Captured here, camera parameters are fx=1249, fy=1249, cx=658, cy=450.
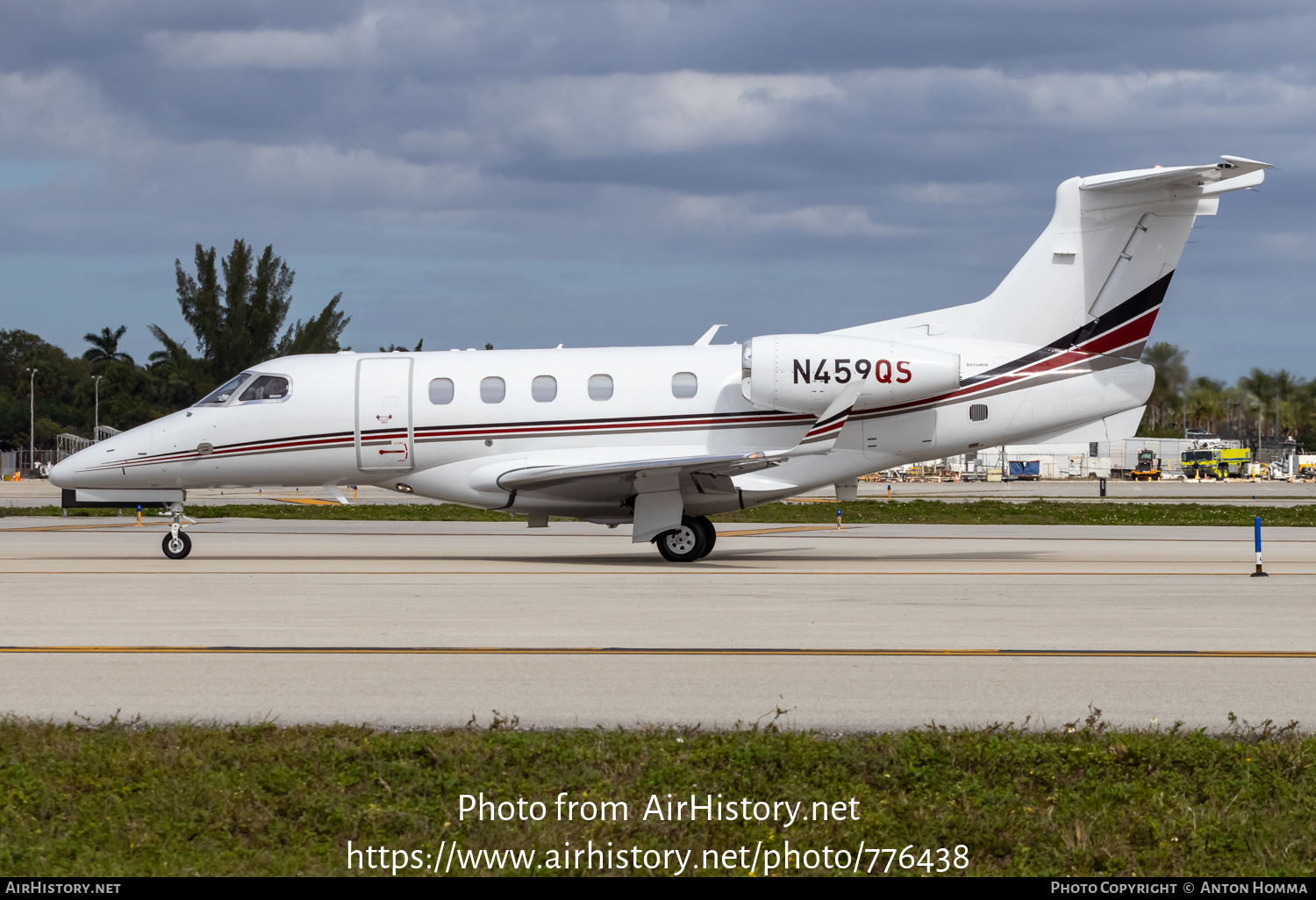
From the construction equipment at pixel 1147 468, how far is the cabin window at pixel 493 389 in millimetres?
72264

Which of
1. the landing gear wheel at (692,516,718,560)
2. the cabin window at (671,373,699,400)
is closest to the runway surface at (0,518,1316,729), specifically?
the landing gear wheel at (692,516,718,560)

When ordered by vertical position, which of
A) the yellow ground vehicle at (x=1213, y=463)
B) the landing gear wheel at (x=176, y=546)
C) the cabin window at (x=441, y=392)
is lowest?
the landing gear wheel at (x=176, y=546)

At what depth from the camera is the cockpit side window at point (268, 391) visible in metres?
20.6

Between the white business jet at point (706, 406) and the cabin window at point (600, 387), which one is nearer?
the white business jet at point (706, 406)

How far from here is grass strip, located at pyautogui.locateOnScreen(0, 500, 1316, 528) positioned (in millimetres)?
31797

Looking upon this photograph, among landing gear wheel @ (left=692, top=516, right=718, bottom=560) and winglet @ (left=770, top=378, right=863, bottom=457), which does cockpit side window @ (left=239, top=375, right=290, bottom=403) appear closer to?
landing gear wheel @ (left=692, top=516, right=718, bottom=560)

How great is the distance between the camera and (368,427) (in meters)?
20.3

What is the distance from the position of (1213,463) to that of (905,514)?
60620 mm

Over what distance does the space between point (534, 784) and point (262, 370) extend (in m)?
16.0

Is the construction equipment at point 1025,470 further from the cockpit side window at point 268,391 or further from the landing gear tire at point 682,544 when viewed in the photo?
the cockpit side window at point 268,391

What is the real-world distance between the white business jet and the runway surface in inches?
51.1

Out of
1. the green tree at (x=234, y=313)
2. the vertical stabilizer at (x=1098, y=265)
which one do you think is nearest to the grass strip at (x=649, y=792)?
the vertical stabilizer at (x=1098, y=265)

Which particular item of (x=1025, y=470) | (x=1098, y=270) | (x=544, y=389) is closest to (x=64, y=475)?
(x=544, y=389)
